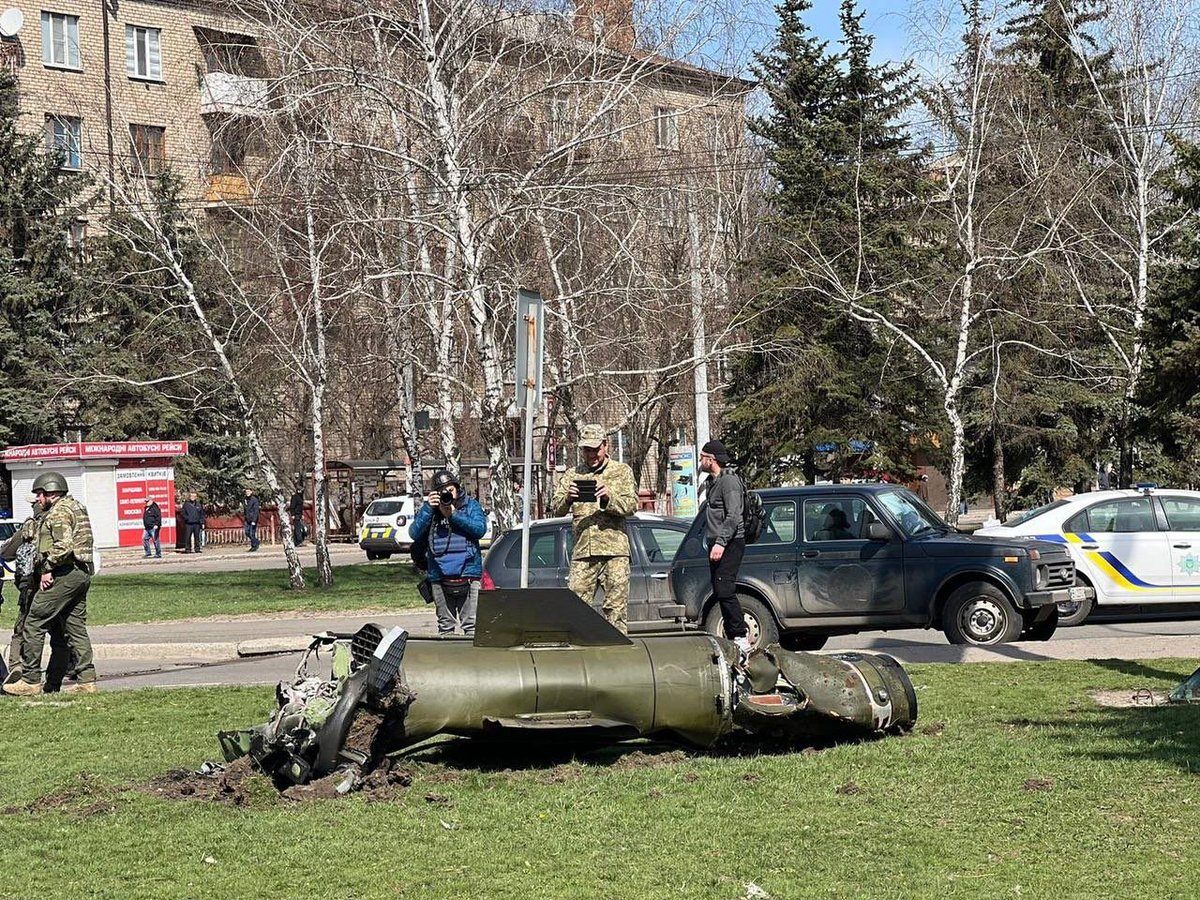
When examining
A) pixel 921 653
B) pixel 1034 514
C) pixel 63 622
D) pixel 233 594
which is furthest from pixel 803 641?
pixel 233 594

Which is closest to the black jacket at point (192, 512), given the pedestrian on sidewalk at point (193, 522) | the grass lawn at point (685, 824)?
the pedestrian on sidewalk at point (193, 522)

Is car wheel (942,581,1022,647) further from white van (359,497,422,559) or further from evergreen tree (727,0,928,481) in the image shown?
white van (359,497,422,559)

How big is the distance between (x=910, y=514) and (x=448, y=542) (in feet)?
14.6

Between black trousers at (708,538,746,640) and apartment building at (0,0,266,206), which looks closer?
black trousers at (708,538,746,640)

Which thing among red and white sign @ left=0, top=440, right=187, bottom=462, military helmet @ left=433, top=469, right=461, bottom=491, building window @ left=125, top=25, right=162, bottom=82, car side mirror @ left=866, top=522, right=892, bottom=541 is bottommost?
car side mirror @ left=866, top=522, right=892, bottom=541

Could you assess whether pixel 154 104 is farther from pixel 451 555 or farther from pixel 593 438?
pixel 593 438

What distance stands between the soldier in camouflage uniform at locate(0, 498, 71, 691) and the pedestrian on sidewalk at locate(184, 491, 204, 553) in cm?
3435

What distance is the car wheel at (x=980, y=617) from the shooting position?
1473 centimetres

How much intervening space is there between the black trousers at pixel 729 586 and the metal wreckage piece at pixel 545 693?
3.73 metres

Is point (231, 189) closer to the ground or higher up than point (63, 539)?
higher up

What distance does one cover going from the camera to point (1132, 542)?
1712 centimetres

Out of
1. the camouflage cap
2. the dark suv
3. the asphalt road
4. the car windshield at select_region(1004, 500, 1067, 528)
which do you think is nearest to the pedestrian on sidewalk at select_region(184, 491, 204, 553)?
the asphalt road

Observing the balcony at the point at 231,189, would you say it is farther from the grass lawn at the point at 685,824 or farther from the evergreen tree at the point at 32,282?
the evergreen tree at the point at 32,282

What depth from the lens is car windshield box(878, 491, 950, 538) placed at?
15.1 metres
